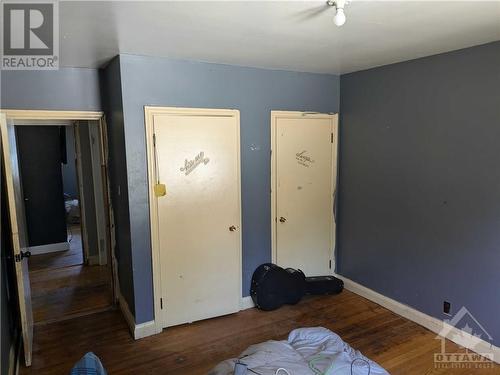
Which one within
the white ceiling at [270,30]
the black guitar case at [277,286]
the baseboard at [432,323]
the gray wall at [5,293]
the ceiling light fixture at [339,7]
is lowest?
the baseboard at [432,323]

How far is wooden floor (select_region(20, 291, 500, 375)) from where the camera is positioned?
2.65m

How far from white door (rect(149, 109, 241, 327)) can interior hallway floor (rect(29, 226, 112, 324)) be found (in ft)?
3.37

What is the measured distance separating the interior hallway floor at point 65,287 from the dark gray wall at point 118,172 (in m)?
0.54

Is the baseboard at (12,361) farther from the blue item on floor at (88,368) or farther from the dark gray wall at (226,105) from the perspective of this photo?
the blue item on floor at (88,368)

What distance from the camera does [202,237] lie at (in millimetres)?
3221

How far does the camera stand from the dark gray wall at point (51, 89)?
9.43 feet

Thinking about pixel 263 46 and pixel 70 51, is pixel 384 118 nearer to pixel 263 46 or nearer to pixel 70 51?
pixel 263 46

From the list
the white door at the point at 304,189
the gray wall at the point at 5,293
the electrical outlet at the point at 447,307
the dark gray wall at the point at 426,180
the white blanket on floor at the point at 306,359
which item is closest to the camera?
the white blanket on floor at the point at 306,359

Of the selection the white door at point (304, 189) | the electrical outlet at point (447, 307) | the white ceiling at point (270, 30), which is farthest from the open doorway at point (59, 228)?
the electrical outlet at point (447, 307)

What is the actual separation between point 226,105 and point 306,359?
2.22 meters

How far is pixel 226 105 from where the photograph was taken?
321cm

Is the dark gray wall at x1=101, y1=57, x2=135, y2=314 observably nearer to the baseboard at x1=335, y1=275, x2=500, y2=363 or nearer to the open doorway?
the open doorway

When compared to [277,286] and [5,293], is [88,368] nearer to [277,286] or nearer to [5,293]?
[5,293]

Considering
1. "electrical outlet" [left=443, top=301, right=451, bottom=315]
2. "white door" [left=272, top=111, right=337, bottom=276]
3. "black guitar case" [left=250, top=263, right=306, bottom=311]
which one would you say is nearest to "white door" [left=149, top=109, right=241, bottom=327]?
"black guitar case" [left=250, top=263, right=306, bottom=311]
